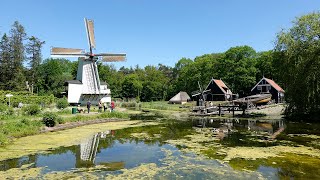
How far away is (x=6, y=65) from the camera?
56.3 m

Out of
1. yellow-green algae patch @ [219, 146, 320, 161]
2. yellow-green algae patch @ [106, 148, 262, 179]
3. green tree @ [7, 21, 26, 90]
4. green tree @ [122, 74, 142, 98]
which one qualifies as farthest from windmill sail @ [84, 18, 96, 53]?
yellow-green algae patch @ [106, 148, 262, 179]

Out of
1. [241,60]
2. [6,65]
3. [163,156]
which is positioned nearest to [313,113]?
[163,156]

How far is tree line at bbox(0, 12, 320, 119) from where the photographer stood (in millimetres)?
25891

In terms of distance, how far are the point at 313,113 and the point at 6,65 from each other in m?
54.2

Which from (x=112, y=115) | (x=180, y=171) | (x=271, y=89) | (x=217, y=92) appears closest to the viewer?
(x=180, y=171)

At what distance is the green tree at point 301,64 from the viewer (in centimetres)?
2469

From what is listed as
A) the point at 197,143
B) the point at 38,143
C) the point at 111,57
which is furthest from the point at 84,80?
the point at 197,143

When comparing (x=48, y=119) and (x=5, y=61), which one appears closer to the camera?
(x=48, y=119)

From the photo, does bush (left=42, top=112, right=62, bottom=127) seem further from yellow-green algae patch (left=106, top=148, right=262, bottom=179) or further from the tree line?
the tree line

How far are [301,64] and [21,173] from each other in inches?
949

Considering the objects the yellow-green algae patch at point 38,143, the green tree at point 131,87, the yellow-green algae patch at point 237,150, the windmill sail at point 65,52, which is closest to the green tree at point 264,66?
the green tree at point 131,87

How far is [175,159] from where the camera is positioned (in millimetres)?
11812

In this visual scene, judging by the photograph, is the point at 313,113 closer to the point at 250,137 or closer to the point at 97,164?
the point at 250,137

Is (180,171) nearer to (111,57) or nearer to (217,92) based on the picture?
(111,57)
